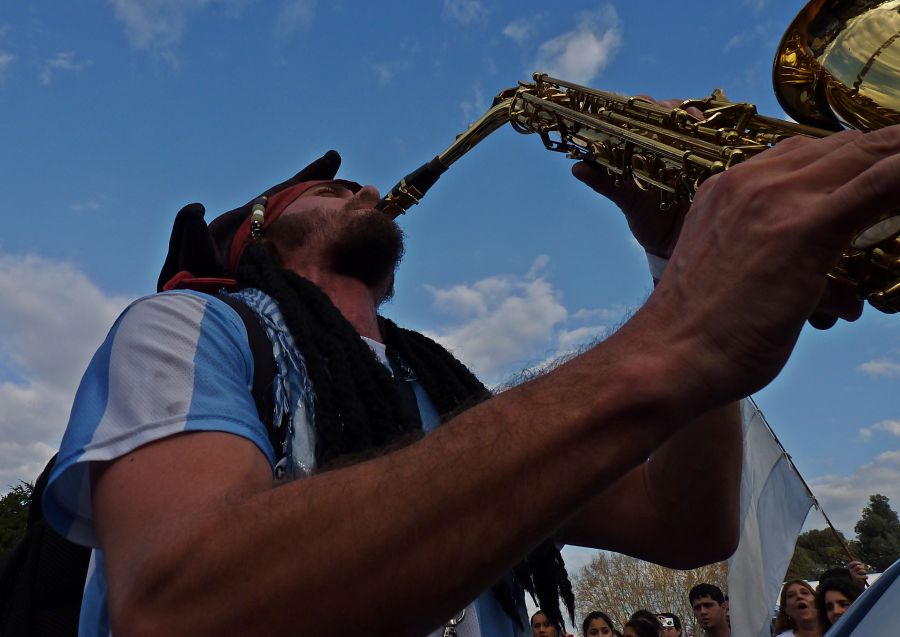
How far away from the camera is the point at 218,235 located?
3979mm

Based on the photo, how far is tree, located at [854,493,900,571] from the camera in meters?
43.3

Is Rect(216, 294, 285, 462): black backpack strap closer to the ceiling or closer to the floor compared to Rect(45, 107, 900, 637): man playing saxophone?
closer to the ceiling

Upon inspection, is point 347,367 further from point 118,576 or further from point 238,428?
point 118,576

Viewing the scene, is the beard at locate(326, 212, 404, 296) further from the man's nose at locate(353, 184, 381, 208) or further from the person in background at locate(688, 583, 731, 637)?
the person in background at locate(688, 583, 731, 637)

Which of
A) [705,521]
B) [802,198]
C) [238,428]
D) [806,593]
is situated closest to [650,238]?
[705,521]

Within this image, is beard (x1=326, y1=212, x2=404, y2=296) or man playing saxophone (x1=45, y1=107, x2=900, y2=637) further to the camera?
beard (x1=326, y1=212, x2=404, y2=296)

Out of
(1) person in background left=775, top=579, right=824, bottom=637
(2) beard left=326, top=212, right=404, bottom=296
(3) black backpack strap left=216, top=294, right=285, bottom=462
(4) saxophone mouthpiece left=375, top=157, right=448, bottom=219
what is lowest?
(1) person in background left=775, top=579, right=824, bottom=637

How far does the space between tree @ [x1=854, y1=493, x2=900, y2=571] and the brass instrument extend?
154 ft

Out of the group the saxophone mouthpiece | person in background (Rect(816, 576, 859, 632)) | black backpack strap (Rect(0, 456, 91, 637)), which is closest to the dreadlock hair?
black backpack strap (Rect(0, 456, 91, 637))

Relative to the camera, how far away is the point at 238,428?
1682mm

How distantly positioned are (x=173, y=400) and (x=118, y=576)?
1.28 ft

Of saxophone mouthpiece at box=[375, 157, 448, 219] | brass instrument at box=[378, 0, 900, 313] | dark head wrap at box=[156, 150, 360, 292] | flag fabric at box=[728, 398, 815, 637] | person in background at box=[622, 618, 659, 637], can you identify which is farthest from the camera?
person in background at box=[622, 618, 659, 637]

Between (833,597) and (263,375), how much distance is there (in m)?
6.96

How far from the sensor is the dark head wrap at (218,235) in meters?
3.14
